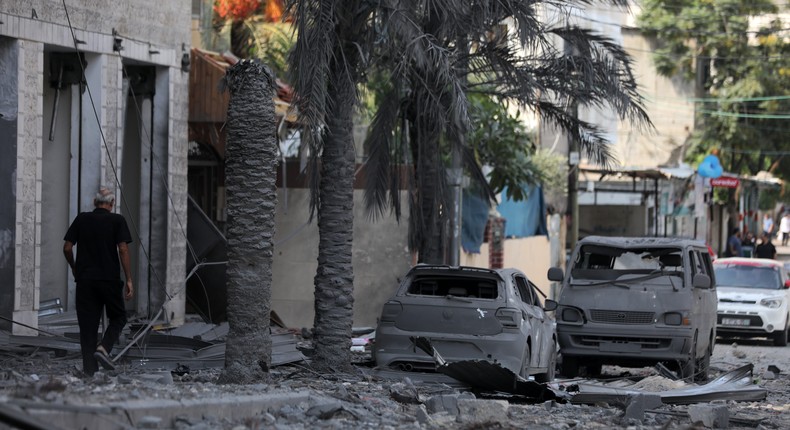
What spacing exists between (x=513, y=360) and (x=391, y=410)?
2844 millimetres

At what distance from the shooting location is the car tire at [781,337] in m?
22.9

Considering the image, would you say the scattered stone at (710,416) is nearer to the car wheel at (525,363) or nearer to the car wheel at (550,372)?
the car wheel at (525,363)

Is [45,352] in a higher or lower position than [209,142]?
lower

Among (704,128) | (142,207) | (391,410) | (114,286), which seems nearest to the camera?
(391,410)

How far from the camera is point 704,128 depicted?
46.2 metres

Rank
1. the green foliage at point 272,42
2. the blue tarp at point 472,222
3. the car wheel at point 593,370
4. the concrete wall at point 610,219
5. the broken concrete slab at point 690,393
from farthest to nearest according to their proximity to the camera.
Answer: the concrete wall at point 610,219 → the blue tarp at point 472,222 → the green foliage at point 272,42 → the car wheel at point 593,370 → the broken concrete slab at point 690,393

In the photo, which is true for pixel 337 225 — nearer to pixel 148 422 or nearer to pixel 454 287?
pixel 454 287

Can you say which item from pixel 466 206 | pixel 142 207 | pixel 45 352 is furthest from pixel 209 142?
pixel 45 352

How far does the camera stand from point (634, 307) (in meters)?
16.2

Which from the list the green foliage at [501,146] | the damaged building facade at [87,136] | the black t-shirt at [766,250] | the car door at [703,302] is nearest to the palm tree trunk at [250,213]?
the damaged building facade at [87,136]

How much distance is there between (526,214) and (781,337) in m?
9.02

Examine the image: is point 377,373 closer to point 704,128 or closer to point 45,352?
point 45,352

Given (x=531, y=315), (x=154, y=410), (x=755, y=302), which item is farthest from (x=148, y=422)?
(x=755, y=302)

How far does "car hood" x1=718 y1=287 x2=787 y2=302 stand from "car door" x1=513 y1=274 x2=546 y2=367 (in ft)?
28.9
